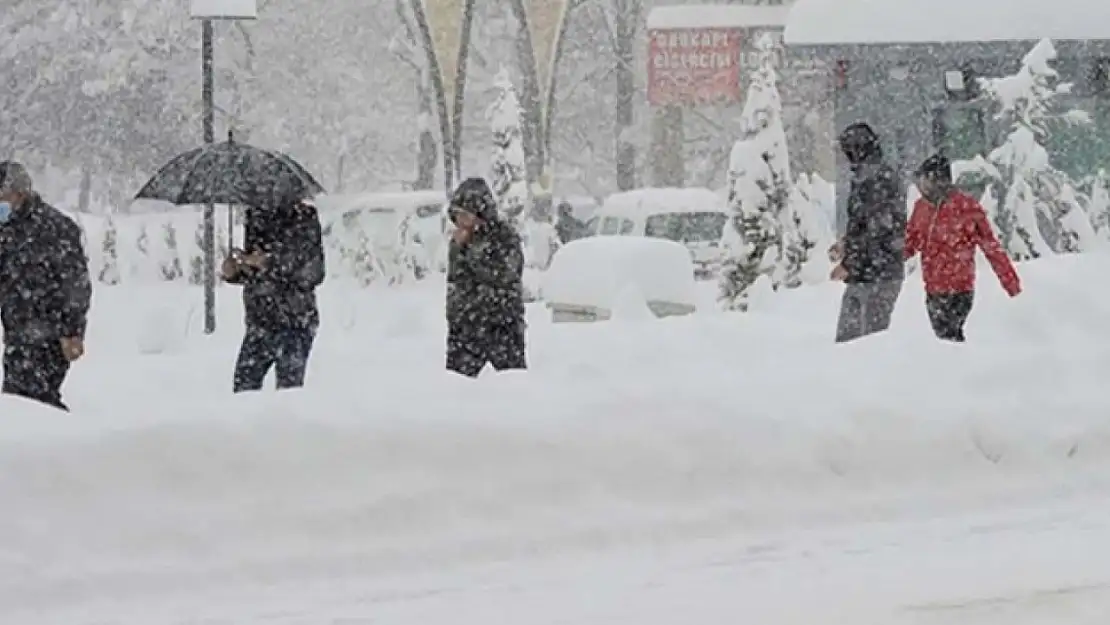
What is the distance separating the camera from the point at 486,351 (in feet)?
33.9

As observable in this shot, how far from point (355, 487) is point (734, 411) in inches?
75.5

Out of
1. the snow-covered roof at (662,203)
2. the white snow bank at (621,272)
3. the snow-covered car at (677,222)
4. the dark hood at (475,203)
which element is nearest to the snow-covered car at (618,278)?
the white snow bank at (621,272)

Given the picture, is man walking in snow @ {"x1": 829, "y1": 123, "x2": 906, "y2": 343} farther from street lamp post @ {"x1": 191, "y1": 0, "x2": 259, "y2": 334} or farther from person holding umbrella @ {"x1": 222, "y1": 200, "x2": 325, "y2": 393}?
street lamp post @ {"x1": 191, "y1": 0, "x2": 259, "y2": 334}

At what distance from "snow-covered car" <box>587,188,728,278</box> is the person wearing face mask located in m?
17.0

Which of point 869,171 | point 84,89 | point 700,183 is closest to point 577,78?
point 700,183

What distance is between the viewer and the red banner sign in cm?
3272

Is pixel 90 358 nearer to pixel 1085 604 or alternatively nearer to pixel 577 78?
pixel 1085 604

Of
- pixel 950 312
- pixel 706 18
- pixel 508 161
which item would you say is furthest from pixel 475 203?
pixel 706 18

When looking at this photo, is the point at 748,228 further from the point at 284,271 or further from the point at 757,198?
the point at 284,271

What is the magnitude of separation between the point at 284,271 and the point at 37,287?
5.34ft

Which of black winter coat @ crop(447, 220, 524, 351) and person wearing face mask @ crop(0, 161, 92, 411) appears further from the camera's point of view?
black winter coat @ crop(447, 220, 524, 351)

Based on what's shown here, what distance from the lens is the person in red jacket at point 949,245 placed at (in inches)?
434

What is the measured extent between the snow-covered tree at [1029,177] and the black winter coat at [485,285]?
345 inches

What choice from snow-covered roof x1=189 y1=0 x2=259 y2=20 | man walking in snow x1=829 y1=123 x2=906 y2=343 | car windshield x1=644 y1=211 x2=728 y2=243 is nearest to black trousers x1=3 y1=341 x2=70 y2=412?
man walking in snow x1=829 y1=123 x2=906 y2=343
